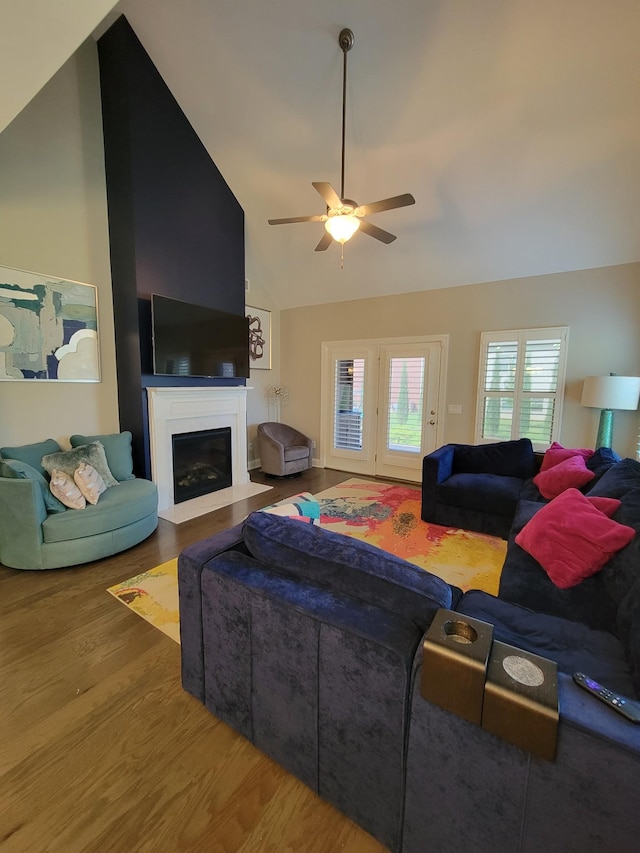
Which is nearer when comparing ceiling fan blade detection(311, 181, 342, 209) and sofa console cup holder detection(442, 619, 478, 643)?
sofa console cup holder detection(442, 619, 478, 643)

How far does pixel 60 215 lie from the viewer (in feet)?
11.1

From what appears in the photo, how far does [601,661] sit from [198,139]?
5479 millimetres

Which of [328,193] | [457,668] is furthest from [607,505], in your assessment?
[328,193]

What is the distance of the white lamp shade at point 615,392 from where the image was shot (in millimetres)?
3477

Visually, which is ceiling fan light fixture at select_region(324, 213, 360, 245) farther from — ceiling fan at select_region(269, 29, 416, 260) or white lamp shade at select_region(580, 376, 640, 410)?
white lamp shade at select_region(580, 376, 640, 410)

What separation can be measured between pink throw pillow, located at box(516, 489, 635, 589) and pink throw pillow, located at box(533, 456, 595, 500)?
95 cm

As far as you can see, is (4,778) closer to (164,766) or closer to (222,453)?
(164,766)

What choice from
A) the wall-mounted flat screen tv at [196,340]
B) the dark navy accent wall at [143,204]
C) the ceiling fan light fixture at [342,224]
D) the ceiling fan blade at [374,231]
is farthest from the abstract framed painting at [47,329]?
the ceiling fan blade at [374,231]

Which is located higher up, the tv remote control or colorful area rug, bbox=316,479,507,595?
the tv remote control

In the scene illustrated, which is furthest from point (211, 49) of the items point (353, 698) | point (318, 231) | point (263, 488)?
point (353, 698)

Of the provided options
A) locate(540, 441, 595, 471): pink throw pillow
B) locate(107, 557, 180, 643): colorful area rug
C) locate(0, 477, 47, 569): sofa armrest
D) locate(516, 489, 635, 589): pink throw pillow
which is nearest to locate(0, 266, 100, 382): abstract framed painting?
locate(0, 477, 47, 569): sofa armrest

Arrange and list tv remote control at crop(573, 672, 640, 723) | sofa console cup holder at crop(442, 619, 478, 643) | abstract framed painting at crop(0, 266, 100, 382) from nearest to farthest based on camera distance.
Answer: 1. tv remote control at crop(573, 672, 640, 723)
2. sofa console cup holder at crop(442, 619, 478, 643)
3. abstract framed painting at crop(0, 266, 100, 382)

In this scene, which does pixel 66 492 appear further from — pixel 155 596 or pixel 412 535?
pixel 412 535

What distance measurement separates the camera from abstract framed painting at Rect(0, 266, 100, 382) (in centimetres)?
312
